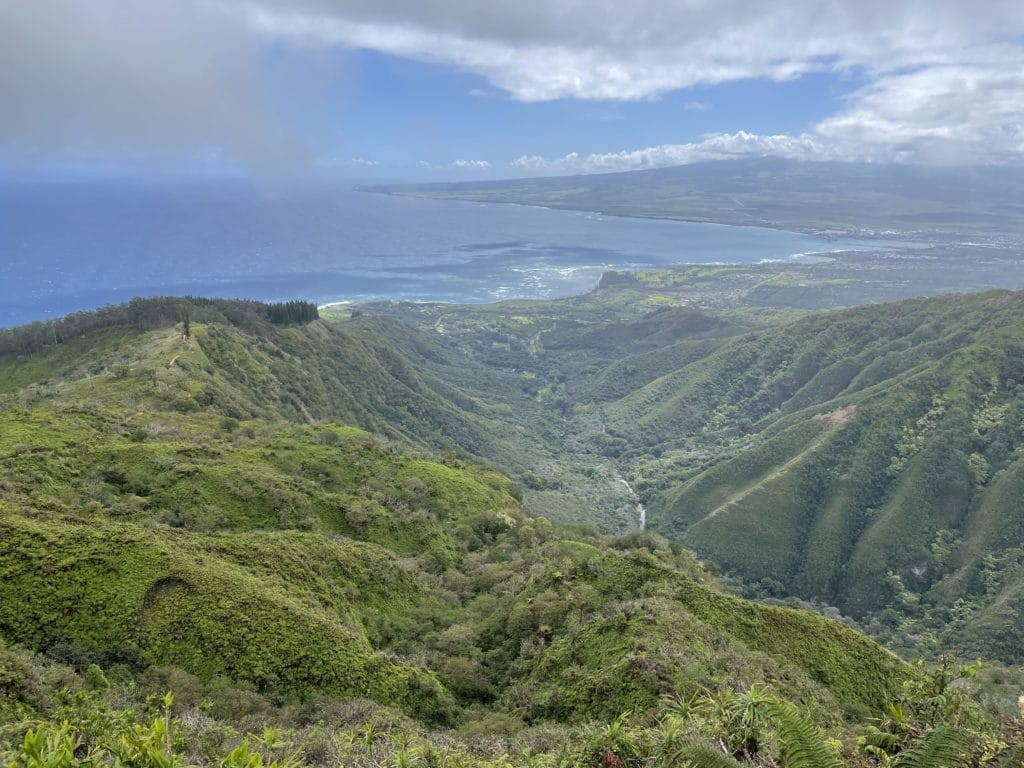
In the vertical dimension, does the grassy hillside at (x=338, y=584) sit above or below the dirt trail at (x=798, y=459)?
above

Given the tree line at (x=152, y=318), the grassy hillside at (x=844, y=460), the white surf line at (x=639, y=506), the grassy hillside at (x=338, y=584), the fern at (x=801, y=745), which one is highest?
the tree line at (x=152, y=318)

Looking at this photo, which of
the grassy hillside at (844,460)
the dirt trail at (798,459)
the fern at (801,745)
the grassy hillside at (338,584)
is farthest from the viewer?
the dirt trail at (798,459)

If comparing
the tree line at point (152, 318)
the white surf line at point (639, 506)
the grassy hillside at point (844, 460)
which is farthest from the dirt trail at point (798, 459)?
the tree line at point (152, 318)

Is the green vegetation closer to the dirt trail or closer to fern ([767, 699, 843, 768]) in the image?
fern ([767, 699, 843, 768])

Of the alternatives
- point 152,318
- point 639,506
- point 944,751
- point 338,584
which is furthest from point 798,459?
point 944,751

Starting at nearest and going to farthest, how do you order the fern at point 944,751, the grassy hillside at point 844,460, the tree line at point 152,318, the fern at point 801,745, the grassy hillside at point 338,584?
the fern at point 944,751 < the fern at point 801,745 < the grassy hillside at point 338,584 < the grassy hillside at point 844,460 < the tree line at point 152,318

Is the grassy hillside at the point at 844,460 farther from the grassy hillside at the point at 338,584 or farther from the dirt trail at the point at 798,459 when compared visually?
the grassy hillside at the point at 338,584

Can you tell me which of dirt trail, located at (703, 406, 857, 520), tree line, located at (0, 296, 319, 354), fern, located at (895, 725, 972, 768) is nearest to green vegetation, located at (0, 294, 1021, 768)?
fern, located at (895, 725, 972, 768)
